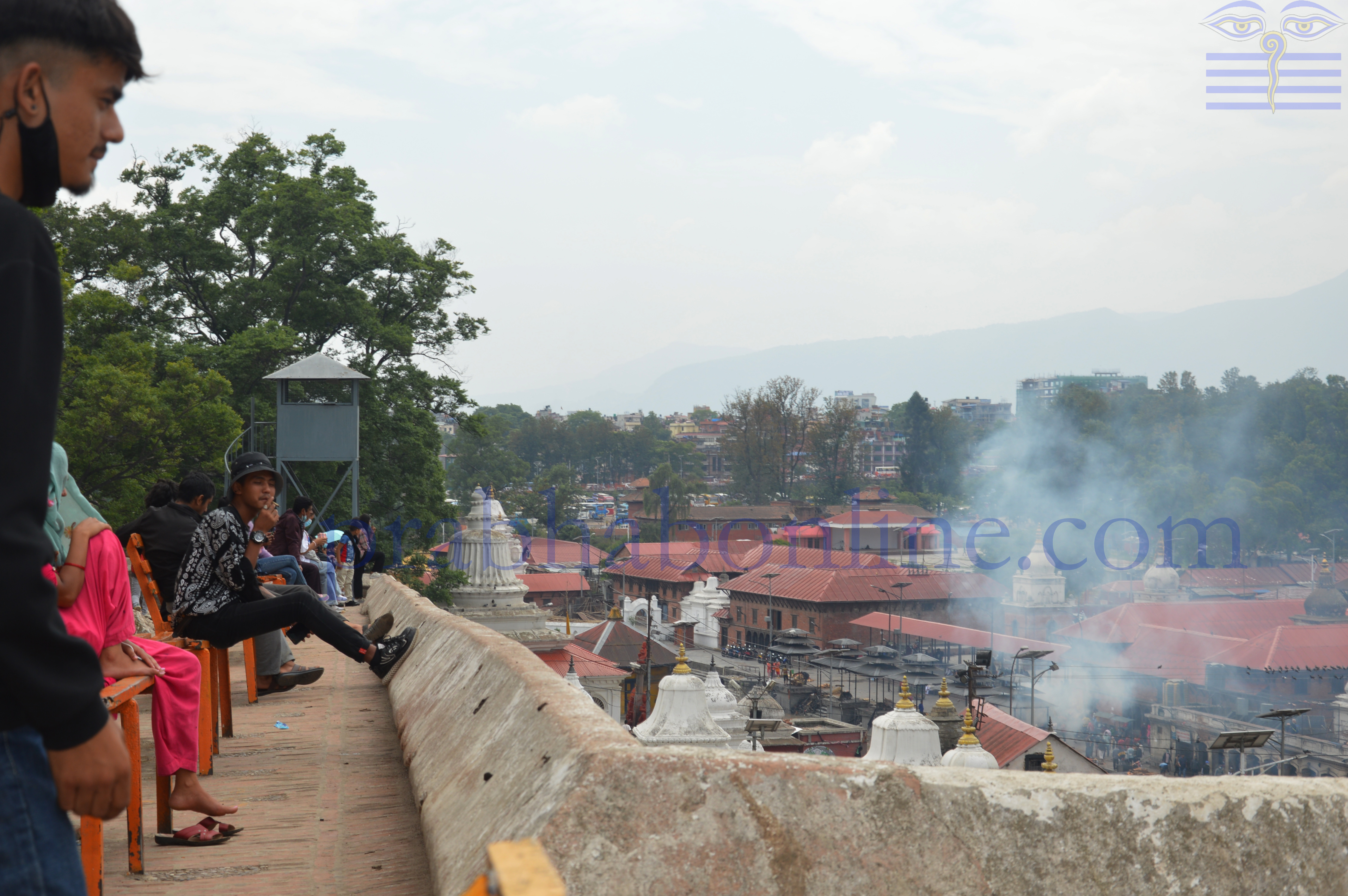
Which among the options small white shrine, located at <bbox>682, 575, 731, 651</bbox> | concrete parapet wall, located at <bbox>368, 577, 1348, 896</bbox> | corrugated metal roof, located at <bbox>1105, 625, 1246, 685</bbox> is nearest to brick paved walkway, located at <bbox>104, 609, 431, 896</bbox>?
concrete parapet wall, located at <bbox>368, 577, 1348, 896</bbox>

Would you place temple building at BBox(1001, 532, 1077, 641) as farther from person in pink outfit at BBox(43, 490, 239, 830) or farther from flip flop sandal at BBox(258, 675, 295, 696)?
person in pink outfit at BBox(43, 490, 239, 830)

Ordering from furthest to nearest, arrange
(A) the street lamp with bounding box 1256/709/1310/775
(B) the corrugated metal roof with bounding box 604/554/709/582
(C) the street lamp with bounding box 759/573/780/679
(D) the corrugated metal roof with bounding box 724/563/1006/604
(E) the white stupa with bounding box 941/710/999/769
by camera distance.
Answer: (B) the corrugated metal roof with bounding box 604/554/709/582
(D) the corrugated metal roof with bounding box 724/563/1006/604
(C) the street lamp with bounding box 759/573/780/679
(A) the street lamp with bounding box 1256/709/1310/775
(E) the white stupa with bounding box 941/710/999/769

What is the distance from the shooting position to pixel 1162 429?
8744 centimetres

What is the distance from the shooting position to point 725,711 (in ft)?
76.0

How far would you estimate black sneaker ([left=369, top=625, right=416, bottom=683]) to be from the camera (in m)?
5.23

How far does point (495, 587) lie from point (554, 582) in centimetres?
4312

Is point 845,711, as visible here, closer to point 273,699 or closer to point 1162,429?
point 273,699

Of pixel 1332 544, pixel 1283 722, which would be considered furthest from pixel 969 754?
pixel 1332 544

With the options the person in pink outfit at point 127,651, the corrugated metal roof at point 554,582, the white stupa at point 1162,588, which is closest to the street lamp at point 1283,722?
the person in pink outfit at point 127,651

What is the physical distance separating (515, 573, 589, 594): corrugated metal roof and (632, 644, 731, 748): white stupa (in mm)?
43640

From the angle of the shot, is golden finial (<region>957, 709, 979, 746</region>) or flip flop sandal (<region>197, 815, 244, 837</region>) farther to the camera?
golden finial (<region>957, 709, 979, 746</region>)

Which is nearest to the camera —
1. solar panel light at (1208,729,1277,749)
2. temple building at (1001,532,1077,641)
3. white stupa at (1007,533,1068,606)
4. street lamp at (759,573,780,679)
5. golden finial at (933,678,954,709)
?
solar panel light at (1208,729,1277,749)

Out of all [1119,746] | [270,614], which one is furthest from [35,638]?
[1119,746]

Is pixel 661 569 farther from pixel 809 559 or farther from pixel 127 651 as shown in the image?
pixel 127 651
